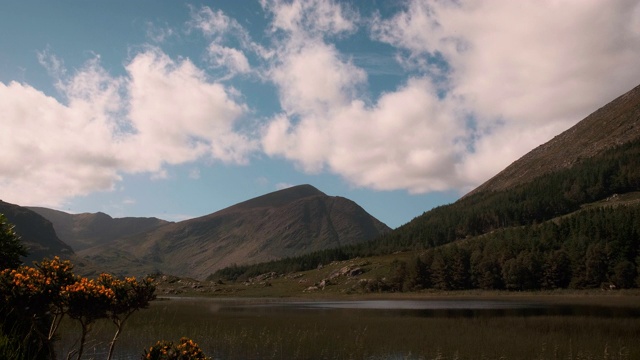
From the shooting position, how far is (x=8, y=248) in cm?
2408

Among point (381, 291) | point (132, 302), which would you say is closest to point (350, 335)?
point (132, 302)

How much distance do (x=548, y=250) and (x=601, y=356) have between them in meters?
149

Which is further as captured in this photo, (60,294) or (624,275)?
(624,275)

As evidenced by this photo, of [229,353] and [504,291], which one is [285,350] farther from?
[504,291]

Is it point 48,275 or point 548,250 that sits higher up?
point 548,250

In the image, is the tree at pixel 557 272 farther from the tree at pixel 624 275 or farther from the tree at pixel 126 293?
the tree at pixel 126 293

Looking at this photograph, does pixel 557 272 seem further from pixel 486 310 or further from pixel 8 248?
pixel 8 248

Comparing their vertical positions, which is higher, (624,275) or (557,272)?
(557,272)

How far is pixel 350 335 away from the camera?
47188 mm

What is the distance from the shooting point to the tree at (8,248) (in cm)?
2364

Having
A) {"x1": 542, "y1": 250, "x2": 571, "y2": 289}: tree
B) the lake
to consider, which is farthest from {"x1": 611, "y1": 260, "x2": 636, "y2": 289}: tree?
the lake

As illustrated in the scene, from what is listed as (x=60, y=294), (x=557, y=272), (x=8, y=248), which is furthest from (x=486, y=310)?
(x=557, y=272)

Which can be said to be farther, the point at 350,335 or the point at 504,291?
the point at 504,291

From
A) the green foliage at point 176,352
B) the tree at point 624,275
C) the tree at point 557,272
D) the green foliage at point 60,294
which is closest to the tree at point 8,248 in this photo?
the green foliage at point 60,294
